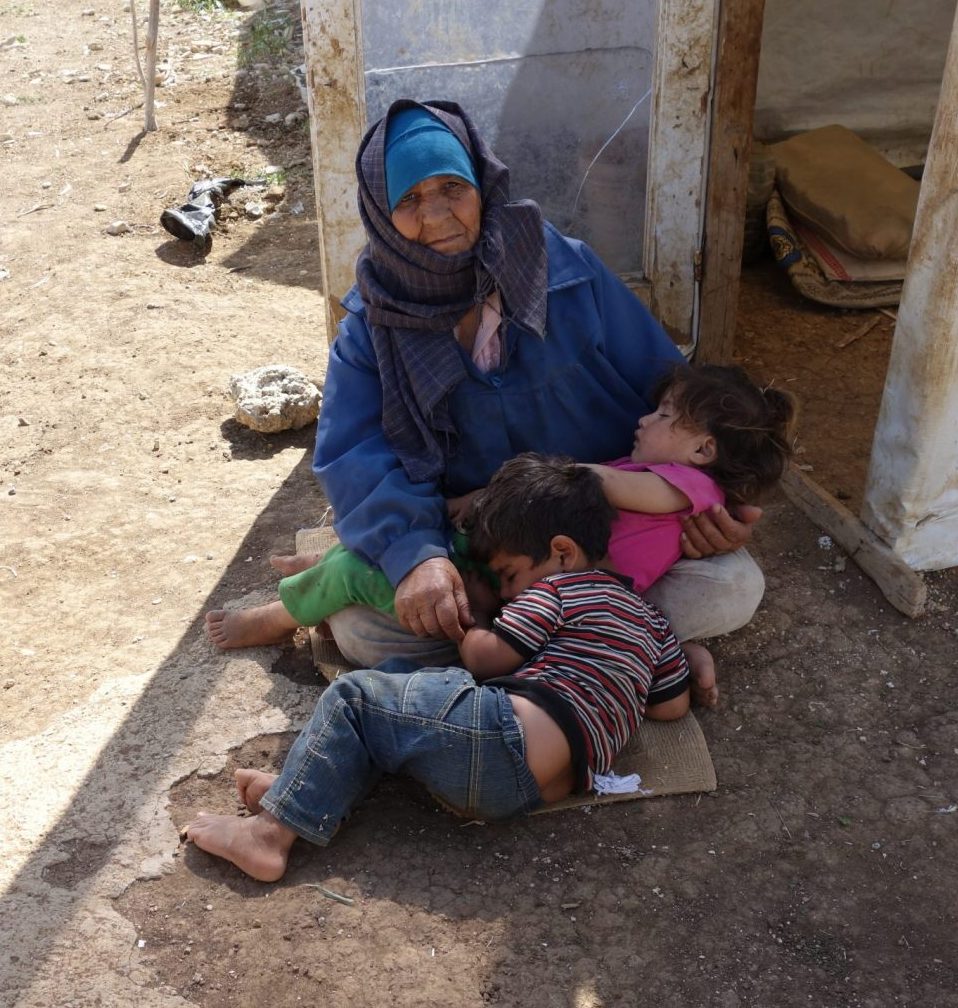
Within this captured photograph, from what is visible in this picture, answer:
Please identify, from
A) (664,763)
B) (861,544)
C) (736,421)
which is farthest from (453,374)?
(861,544)

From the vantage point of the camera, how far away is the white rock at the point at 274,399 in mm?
4172

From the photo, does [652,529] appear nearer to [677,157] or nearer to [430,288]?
[430,288]

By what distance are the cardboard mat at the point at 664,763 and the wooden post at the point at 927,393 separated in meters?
0.91

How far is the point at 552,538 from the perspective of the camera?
2613 mm

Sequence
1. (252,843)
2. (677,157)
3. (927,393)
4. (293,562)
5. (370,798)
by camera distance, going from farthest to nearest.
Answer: (677,157) → (293,562) → (927,393) → (370,798) → (252,843)

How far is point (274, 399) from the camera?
4188 mm

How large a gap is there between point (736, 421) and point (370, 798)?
4.04ft

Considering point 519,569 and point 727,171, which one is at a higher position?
point 727,171

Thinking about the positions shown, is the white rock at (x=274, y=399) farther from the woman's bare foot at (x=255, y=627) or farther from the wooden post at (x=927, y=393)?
the wooden post at (x=927, y=393)

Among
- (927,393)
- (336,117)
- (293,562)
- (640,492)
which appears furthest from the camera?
(336,117)

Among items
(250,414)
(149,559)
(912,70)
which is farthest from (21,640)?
(912,70)

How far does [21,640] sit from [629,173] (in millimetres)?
2373

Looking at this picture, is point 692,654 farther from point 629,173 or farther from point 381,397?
point 629,173

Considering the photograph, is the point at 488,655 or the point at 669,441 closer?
the point at 488,655
